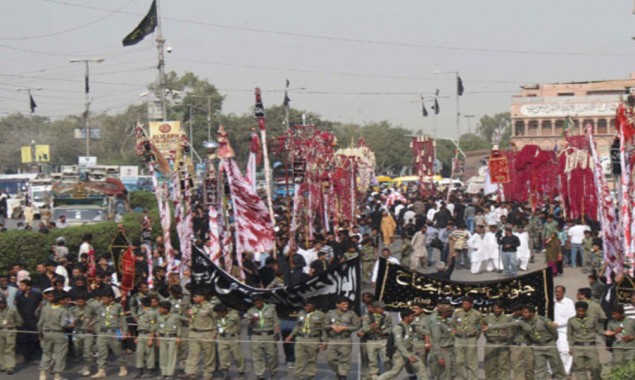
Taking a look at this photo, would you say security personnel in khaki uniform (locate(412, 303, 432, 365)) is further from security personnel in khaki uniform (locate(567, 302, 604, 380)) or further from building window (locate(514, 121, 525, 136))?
building window (locate(514, 121, 525, 136))

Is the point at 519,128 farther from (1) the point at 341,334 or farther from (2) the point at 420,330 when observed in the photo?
(2) the point at 420,330

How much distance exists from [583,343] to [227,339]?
14.3ft

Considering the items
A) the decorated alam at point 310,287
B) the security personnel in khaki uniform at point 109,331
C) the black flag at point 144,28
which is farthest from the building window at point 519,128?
the security personnel in khaki uniform at point 109,331

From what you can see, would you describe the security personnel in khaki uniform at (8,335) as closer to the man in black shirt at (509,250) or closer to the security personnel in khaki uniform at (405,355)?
the security personnel in khaki uniform at (405,355)

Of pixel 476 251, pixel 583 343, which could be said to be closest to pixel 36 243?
pixel 476 251

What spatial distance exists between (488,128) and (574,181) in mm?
111907

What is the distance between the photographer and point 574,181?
113 ft

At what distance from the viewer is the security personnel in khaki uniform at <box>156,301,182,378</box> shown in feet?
48.0

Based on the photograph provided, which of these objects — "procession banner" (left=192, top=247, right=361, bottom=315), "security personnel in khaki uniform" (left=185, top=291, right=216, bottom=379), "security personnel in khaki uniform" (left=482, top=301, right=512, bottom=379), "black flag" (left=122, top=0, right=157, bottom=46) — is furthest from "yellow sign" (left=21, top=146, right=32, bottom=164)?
"security personnel in khaki uniform" (left=482, top=301, right=512, bottom=379)

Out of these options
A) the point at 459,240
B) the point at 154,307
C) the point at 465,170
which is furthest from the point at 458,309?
the point at 465,170

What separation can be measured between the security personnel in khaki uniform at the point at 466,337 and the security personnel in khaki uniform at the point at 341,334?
3.85 feet

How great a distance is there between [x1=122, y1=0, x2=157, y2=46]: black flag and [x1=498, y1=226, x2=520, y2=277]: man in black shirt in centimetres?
1242

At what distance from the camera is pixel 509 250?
2503 centimetres

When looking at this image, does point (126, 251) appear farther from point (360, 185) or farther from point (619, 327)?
point (360, 185)
